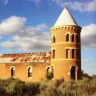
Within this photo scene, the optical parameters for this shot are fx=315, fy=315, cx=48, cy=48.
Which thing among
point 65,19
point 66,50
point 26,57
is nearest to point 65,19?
point 65,19

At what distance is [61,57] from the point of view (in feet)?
152

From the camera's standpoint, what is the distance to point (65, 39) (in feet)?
153

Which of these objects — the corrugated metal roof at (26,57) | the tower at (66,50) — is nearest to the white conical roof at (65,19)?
the tower at (66,50)

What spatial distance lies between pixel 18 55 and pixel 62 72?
10.6 m

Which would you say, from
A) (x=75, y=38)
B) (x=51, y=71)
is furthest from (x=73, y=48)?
(x=51, y=71)

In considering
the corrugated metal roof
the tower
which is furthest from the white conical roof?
the corrugated metal roof

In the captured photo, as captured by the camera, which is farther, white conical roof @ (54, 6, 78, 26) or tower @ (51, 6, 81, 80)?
white conical roof @ (54, 6, 78, 26)

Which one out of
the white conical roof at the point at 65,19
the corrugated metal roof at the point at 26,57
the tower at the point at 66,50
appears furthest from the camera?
the corrugated metal roof at the point at 26,57

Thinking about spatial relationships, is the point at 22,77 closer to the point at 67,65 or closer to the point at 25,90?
the point at 67,65

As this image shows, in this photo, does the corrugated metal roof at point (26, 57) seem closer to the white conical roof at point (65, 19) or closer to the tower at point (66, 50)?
the tower at point (66, 50)

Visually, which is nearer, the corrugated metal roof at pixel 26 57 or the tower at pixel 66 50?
the tower at pixel 66 50

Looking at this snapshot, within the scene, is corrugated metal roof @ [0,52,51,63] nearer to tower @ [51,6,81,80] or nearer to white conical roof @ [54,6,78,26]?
tower @ [51,6,81,80]

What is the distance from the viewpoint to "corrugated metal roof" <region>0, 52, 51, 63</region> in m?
49.9

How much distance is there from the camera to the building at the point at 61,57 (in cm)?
4647
